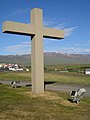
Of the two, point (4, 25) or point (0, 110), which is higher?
point (4, 25)

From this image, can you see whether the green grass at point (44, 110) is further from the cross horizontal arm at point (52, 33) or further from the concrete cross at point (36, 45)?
the cross horizontal arm at point (52, 33)

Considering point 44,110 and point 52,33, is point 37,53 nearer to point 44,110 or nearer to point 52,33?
point 52,33

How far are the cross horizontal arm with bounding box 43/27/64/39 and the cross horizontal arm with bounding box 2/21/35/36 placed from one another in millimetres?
1079

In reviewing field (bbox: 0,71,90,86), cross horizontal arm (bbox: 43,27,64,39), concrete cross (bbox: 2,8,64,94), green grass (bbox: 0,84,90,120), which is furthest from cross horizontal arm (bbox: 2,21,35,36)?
field (bbox: 0,71,90,86)

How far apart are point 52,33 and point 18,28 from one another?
2.88m

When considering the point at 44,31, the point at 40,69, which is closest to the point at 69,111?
the point at 40,69

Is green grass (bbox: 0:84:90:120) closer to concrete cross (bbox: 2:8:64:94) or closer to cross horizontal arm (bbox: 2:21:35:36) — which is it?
concrete cross (bbox: 2:8:64:94)

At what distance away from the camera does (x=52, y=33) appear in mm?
17016

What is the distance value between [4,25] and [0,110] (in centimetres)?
568

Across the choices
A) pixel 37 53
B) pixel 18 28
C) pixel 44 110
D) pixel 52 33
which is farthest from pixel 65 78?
pixel 44 110

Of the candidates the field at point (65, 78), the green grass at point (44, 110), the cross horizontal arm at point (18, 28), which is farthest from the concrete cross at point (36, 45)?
the field at point (65, 78)

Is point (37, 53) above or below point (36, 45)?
below

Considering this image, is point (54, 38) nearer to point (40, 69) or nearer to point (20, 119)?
point (40, 69)

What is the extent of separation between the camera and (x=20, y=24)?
15180mm
